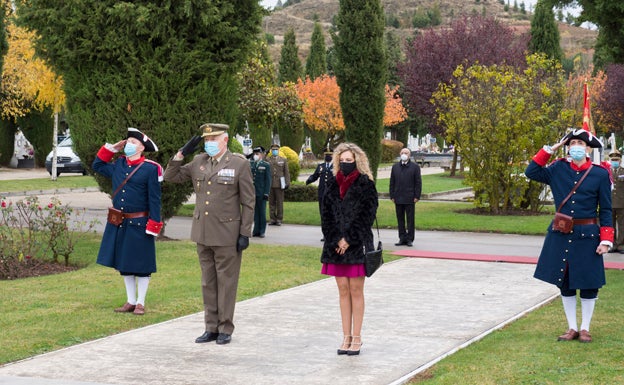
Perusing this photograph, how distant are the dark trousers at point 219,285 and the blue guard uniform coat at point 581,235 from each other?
296 cm

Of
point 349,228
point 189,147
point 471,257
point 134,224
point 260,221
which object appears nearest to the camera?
point 349,228

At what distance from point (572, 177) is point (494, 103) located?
17.2 meters

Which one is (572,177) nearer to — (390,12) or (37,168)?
(37,168)

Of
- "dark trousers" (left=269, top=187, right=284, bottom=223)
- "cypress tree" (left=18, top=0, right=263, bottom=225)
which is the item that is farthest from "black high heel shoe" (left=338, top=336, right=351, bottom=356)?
"dark trousers" (left=269, top=187, right=284, bottom=223)

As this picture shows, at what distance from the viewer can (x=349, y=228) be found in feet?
30.0

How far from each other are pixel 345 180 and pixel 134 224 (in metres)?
3.06

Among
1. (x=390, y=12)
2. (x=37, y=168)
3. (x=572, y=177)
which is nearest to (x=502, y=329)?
(x=572, y=177)

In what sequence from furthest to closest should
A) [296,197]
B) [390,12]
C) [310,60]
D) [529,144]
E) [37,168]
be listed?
1. [390,12]
2. [310,60]
3. [37,168]
4. [296,197]
5. [529,144]

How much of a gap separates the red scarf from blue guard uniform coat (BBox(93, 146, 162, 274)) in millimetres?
2720

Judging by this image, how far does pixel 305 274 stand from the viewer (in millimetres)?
15008

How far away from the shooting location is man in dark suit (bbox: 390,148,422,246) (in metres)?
19.6

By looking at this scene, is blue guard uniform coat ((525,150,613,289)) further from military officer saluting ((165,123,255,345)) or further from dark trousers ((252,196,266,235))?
dark trousers ((252,196,266,235))

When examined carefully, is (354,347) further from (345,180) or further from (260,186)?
(260,186)

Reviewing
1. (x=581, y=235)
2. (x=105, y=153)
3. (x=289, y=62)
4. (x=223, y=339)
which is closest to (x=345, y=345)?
(x=223, y=339)
